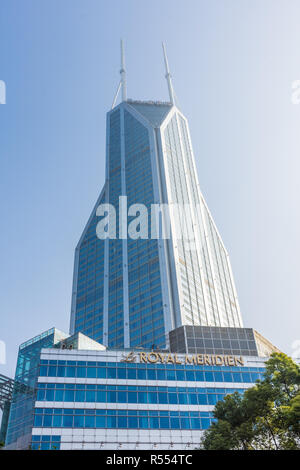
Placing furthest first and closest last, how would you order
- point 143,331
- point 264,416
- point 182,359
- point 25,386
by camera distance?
point 143,331 → point 25,386 → point 182,359 → point 264,416

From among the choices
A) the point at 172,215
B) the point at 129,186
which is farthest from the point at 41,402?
the point at 129,186

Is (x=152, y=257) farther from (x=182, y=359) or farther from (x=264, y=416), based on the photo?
(x=264, y=416)

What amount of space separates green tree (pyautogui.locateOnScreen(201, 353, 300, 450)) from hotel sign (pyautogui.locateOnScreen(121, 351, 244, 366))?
3300 cm

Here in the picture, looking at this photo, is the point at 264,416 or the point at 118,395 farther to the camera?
the point at 118,395

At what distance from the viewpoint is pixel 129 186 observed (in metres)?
175

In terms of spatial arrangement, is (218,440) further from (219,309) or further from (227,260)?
(227,260)

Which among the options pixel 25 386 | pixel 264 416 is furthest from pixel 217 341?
pixel 264 416

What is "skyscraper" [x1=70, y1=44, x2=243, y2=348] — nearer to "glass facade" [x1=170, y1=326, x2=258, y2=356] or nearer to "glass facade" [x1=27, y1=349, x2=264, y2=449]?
"glass facade" [x1=170, y1=326, x2=258, y2=356]

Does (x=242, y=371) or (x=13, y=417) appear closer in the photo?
(x=242, y=371)

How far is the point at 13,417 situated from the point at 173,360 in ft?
119

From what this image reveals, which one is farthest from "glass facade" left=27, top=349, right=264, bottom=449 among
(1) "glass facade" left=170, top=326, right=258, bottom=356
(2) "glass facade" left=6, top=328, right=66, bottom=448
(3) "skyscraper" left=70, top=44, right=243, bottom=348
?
(3) "skyscraper" left=70, top=44, right=243, bottom=348

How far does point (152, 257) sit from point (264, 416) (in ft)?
360

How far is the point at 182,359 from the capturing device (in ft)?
252

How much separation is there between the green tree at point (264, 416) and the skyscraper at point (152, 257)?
80.8 metres
